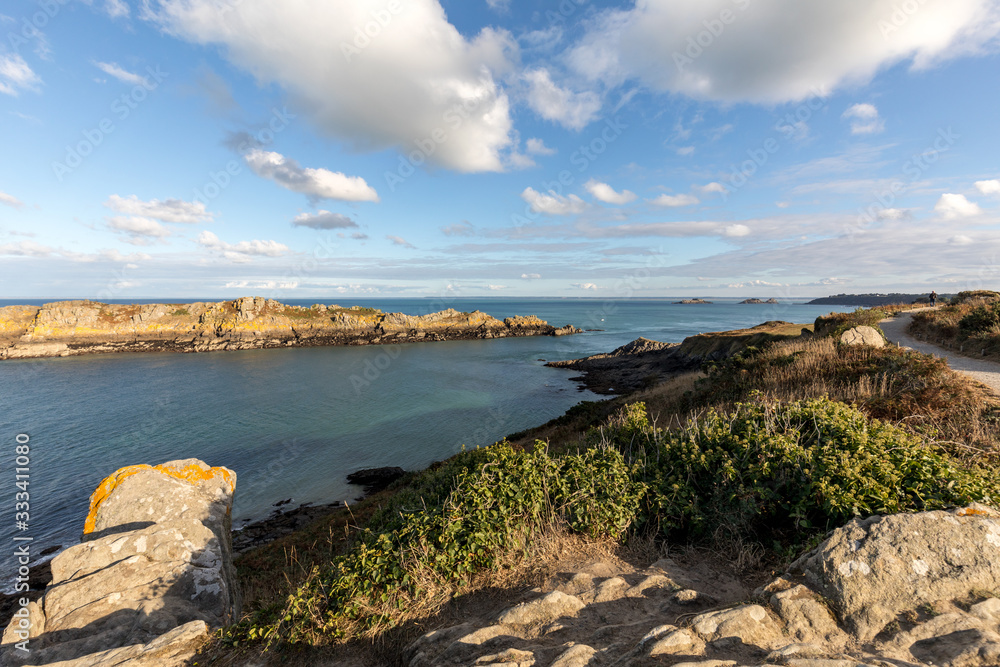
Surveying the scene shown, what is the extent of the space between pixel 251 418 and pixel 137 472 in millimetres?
25272

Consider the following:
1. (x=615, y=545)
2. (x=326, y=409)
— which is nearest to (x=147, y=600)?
(x=615, y=545)

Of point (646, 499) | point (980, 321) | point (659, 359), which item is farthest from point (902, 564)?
point (659, 359)

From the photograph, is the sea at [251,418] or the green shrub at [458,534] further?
the sea at [251,418]

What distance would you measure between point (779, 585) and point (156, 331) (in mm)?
96618

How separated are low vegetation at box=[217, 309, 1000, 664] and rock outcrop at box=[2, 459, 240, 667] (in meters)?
1.25

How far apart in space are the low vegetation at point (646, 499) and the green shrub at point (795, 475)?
2 cm

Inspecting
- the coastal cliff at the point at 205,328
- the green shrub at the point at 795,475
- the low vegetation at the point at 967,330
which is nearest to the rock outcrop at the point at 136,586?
the green shrub at the point at 795,475

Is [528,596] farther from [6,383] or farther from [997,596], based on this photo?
[6,383]

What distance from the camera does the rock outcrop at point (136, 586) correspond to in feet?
17.5

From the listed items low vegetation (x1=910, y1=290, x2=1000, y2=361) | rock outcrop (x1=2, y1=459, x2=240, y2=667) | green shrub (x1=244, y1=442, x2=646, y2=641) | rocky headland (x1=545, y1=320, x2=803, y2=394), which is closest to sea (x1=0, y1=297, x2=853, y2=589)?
rocky headland (x1=545, y1=320, x2=803, y2=394)

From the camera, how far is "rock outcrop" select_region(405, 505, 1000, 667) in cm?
327

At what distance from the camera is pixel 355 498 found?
766 inches

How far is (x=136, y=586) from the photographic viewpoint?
6.66 m

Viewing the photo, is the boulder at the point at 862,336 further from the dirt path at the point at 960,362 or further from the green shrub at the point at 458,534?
the green shrub at the point at 458,534
